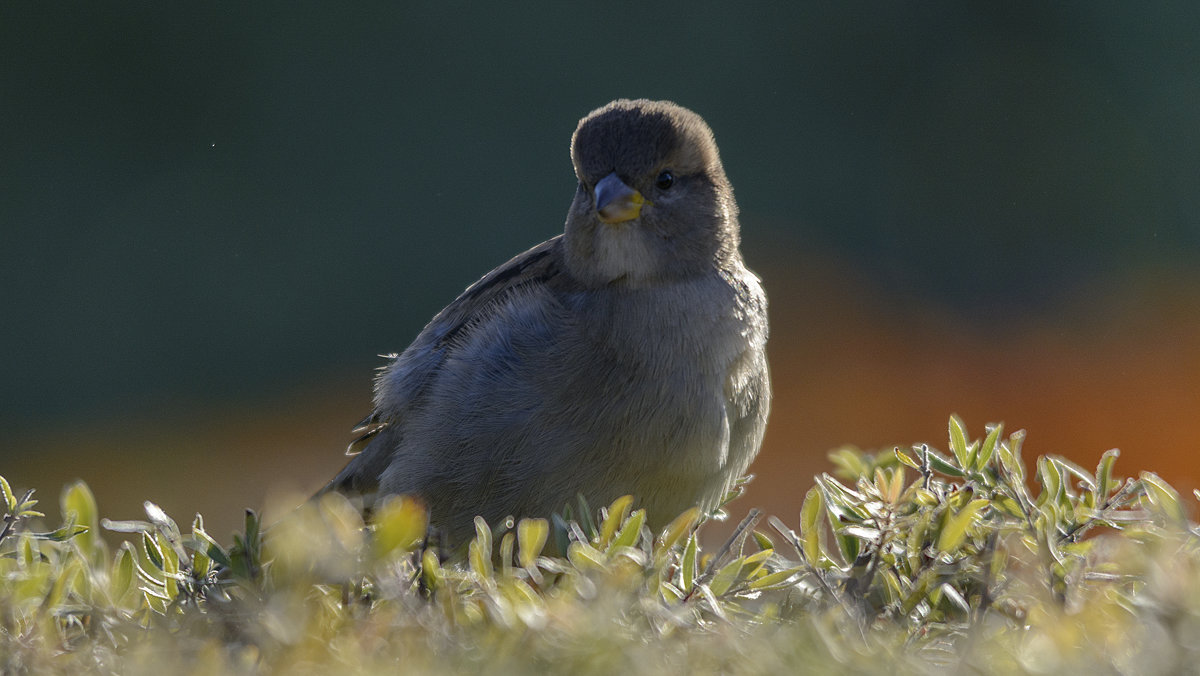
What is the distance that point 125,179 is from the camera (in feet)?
20.7

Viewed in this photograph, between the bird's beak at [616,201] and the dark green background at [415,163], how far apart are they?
110 inches

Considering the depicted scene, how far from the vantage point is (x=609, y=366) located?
303 centimetres

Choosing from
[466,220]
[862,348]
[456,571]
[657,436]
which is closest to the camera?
[456,571]

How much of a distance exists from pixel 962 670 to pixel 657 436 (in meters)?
1.87

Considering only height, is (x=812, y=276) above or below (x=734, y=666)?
below

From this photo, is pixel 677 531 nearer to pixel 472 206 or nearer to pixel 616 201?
pixel 616 201

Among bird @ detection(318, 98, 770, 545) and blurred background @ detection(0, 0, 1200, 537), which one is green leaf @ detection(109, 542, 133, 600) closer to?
bird @ detection(318, 98, 770, 545)

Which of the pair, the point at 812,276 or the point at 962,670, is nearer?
the point at 962,670

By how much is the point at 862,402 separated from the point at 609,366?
12.2 feet

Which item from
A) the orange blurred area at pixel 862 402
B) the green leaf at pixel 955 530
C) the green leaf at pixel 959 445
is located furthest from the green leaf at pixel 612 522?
the orange blurred area at pixel 862 402

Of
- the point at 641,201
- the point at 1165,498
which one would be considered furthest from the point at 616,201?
the point at 1165,498

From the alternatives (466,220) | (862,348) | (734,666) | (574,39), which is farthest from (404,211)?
(734,666)

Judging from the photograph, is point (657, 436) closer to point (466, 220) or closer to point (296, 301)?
point (466, 220)

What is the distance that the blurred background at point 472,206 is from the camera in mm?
6148
